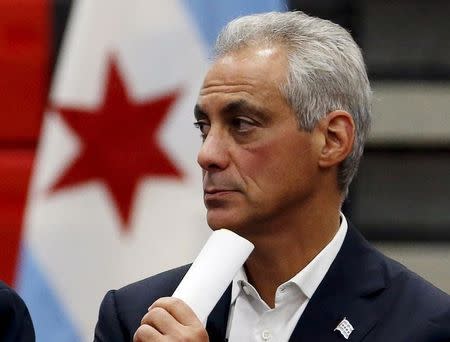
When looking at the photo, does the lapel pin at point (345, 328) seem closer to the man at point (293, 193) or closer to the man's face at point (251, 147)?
the man at point (293, 193)

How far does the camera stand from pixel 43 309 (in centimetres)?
596

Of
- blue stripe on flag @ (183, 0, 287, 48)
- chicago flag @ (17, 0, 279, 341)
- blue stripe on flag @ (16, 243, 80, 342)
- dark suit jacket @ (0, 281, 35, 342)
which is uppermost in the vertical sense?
dark suit jacket @ (0, 281, 35, 342)

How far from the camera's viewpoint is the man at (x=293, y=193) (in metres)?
3.59

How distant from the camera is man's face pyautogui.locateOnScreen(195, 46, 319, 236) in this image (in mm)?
3576

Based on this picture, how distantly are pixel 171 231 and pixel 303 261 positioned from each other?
7.27 ft

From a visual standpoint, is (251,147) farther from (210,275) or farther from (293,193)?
(210,275)

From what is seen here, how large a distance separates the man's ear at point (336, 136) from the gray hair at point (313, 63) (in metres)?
0.02

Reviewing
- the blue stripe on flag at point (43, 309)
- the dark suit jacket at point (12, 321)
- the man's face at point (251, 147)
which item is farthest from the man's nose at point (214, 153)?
the blue stripe on flag at point (43, 309)

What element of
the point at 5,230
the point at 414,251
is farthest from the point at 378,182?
the point at 5,230

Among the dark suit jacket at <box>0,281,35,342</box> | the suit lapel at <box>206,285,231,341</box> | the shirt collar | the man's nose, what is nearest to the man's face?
the man's nose

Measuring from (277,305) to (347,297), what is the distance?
0.59 ft

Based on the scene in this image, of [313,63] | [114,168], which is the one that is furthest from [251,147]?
[114,168]

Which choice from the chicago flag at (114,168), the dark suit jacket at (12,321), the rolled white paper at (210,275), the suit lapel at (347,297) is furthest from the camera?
the chicago flag at (114,168)

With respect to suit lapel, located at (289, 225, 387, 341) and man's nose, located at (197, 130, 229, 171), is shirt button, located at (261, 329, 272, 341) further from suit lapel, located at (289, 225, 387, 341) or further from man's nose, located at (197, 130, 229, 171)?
man's nose, located at (197, 130, 229, 171)
